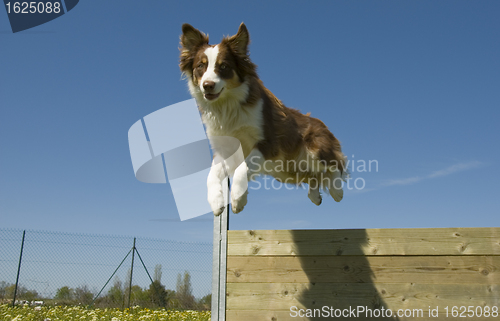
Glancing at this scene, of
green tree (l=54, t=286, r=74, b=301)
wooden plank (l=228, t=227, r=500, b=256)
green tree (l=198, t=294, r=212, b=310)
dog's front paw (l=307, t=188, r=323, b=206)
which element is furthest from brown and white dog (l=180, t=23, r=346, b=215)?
green tree (l=54, t=286, r=74, b=301)

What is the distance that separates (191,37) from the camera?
3.16 meters

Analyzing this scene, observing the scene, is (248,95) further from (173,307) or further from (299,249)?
(173,307)

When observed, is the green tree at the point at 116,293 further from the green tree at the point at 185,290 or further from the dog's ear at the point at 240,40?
the dog's ear at the point at 240,40

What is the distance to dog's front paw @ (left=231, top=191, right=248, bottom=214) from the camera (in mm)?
2711

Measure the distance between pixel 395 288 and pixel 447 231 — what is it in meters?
0.64

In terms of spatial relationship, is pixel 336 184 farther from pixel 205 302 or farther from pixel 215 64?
pixel 205 302

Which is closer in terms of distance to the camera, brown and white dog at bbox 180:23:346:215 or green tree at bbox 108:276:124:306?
brown and white dog at bbox 180:23:346:215

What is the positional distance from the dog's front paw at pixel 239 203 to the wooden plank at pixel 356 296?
0.96 meters

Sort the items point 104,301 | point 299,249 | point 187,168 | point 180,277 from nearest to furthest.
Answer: point 299,249 < point 187,168 < point 104,301 < point 180,277

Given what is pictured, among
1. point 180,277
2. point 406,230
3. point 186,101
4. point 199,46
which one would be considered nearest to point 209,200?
point 186,101

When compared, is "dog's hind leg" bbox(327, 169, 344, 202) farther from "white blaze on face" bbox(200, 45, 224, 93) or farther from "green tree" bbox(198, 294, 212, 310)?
"green tree" bbox(198, 294, 212, 310)

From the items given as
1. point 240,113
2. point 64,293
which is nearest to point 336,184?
point 240,113

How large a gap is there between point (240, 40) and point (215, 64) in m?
0.36

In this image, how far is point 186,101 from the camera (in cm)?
340
